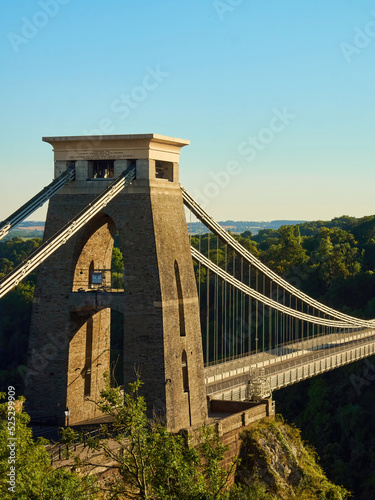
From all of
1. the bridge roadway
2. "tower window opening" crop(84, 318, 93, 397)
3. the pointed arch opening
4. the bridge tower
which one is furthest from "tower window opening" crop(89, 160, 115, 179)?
the bridge roadway

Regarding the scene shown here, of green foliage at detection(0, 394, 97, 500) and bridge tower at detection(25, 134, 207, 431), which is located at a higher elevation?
bridge tower at detection(25, 134, 207, 431)

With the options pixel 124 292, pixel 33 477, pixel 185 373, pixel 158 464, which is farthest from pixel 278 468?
pixel 33 477

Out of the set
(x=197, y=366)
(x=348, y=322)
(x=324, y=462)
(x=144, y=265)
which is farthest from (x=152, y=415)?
(x=324, y=462)

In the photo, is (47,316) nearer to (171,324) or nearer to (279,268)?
(171,324)

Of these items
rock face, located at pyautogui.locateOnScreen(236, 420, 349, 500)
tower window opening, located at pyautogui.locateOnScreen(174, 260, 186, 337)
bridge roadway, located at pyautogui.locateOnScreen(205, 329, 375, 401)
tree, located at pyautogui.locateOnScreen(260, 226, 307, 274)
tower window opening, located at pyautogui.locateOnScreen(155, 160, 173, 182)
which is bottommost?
rock face, located at pyautogui.locateOnScreen(236, 420, 349, 500)

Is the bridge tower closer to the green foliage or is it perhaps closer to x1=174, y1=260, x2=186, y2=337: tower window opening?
x1=174, y1=260, x2=186, y2=337: tower window opening

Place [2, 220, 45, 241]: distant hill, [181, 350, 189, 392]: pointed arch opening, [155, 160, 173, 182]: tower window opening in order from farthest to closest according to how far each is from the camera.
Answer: [2, 220, 45, 241]: distant hill → [155, 160, 173, 182]: tower window opening → [181, 350, 189, 392]: pointed arch opening

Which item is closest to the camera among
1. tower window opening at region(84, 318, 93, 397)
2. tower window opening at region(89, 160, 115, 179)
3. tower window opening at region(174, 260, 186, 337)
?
tower window opening at region(174, 260, 186, 337)

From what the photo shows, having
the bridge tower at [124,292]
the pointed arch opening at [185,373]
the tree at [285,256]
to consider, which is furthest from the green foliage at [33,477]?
the tree at [285,256]
